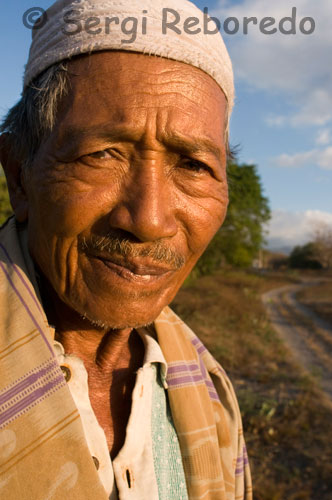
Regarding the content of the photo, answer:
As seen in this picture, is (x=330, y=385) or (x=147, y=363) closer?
(x=147, y=363)

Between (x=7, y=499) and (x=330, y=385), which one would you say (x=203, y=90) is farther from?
(x=330, y=385)

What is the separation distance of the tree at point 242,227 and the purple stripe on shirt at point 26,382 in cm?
2268

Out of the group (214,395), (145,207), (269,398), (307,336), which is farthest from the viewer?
(307,336)

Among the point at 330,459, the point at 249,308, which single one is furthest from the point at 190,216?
the point at 249,308

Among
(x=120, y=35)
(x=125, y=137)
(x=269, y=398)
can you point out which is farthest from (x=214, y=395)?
(x=269, y=398)

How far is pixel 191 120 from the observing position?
1.30 metres

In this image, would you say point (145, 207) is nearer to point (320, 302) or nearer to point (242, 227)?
point (320, 302)

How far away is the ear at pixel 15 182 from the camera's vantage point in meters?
1.46

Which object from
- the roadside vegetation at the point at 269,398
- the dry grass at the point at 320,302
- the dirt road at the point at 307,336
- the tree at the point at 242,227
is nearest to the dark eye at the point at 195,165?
the roadside vegetation at the point at 269,398

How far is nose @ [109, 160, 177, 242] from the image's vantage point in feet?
3.93

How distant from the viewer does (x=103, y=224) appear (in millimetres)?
1236

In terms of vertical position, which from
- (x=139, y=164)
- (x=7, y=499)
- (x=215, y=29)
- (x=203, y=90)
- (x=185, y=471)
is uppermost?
(x=215, y=29)

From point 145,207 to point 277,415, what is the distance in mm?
5688

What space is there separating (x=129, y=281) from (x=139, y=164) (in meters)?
0.39
